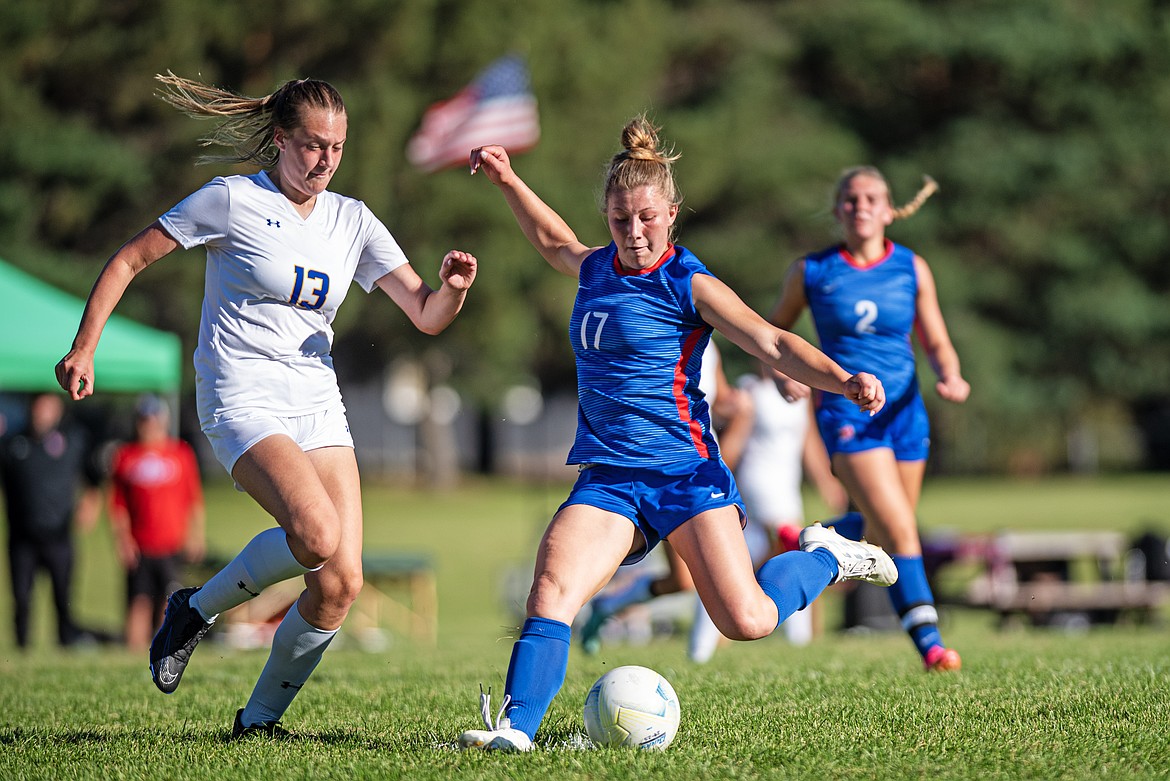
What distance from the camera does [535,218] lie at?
5.65m

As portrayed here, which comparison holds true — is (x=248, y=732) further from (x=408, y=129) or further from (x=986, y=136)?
(x=986, y=136)

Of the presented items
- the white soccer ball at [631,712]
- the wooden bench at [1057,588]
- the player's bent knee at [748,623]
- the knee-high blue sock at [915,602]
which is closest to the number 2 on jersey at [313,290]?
the white soccer ball at [631,712]

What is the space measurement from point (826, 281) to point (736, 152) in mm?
32735

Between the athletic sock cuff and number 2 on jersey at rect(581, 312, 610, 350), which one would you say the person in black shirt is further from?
the athletic sock cuff

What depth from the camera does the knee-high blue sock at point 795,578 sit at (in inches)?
202

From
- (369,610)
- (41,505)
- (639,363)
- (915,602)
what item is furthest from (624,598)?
(369,610)

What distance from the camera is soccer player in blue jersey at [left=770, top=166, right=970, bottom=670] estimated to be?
22.5 ft

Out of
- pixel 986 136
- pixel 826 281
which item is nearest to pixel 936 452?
pixel 986 136

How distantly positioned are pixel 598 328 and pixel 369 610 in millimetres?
13443

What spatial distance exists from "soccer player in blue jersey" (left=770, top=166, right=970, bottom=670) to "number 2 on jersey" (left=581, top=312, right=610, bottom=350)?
7.28 ft

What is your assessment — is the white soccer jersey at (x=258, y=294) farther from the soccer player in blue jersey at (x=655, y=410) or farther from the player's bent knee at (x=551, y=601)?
the player's bent knee at (x=551, y=601)

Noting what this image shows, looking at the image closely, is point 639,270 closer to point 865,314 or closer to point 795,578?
point 795,578

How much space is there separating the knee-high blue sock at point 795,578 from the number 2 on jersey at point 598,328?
106 cm

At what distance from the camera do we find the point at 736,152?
3916cm
